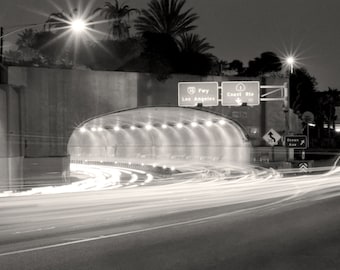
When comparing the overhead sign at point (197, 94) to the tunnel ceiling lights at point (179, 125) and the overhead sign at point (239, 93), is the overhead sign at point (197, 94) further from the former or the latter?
the tunnel ceiling lights at point (179, 125)

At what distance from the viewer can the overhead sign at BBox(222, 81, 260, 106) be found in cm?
3138

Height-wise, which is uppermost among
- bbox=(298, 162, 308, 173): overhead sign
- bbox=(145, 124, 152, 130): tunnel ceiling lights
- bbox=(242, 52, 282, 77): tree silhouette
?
bbox=(242, 52, 282, 77): tree silhouette

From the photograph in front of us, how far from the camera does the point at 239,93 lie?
1240 inches

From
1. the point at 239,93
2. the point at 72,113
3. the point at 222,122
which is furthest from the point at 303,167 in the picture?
the point at 72,113

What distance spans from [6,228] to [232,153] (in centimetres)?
2954

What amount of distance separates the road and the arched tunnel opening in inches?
670

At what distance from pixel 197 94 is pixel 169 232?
852 inches

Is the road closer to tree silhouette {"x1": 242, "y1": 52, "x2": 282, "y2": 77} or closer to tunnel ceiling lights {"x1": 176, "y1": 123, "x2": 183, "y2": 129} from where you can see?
tree silhouette {"x1": 242, "y1": 52, "x2": 282, "y2": 77}

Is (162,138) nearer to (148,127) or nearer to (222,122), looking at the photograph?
(148,127)

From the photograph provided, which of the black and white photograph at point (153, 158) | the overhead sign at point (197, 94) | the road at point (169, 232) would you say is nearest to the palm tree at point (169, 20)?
the black and white photograph at point (153, 158)

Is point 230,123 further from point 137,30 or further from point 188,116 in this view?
point 137,30

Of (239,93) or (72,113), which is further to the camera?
(239,93)

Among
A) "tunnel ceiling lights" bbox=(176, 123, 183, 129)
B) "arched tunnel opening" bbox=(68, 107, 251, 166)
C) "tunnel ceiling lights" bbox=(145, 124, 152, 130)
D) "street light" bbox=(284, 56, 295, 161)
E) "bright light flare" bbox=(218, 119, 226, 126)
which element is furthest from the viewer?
"tunnel ceiling lights" bbox=(145, 124, 152, 130)

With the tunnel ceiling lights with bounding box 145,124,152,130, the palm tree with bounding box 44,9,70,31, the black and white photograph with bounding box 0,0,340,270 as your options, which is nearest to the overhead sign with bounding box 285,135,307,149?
the black and white photograph with bounding box 0,0,340,270
